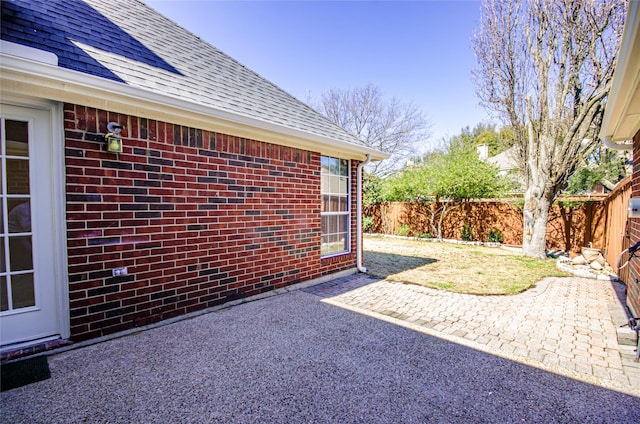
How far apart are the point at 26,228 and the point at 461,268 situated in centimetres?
833

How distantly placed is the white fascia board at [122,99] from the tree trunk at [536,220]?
8.40 meters

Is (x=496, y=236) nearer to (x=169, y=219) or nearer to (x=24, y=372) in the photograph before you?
(x=169, y=219)

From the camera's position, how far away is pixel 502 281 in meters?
6.31

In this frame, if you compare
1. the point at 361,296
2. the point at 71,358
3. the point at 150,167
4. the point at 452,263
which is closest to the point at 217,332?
the point at 71,358

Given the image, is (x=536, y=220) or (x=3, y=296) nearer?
(x=3, y=296)

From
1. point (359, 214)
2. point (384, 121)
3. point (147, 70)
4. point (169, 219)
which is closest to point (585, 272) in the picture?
point (359, 214)

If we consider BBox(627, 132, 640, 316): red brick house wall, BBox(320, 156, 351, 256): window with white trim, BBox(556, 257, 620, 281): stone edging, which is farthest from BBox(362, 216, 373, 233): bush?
BBox(627, 132, 640, 316): red brick house wall

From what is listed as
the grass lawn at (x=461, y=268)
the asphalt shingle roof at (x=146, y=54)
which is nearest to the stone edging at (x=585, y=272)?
the grass lawn at (x=461, y=268)

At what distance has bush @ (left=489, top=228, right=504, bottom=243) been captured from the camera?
11812 mm

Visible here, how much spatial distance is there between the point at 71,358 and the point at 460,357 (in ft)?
13.1

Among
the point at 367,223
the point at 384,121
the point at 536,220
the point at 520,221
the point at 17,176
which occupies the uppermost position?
the point at 384,121

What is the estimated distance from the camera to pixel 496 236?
1191 centimetres

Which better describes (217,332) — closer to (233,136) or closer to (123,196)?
(123,196)

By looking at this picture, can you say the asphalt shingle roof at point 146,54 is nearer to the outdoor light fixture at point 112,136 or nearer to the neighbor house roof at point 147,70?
the neighbor house roof at point 147,70
